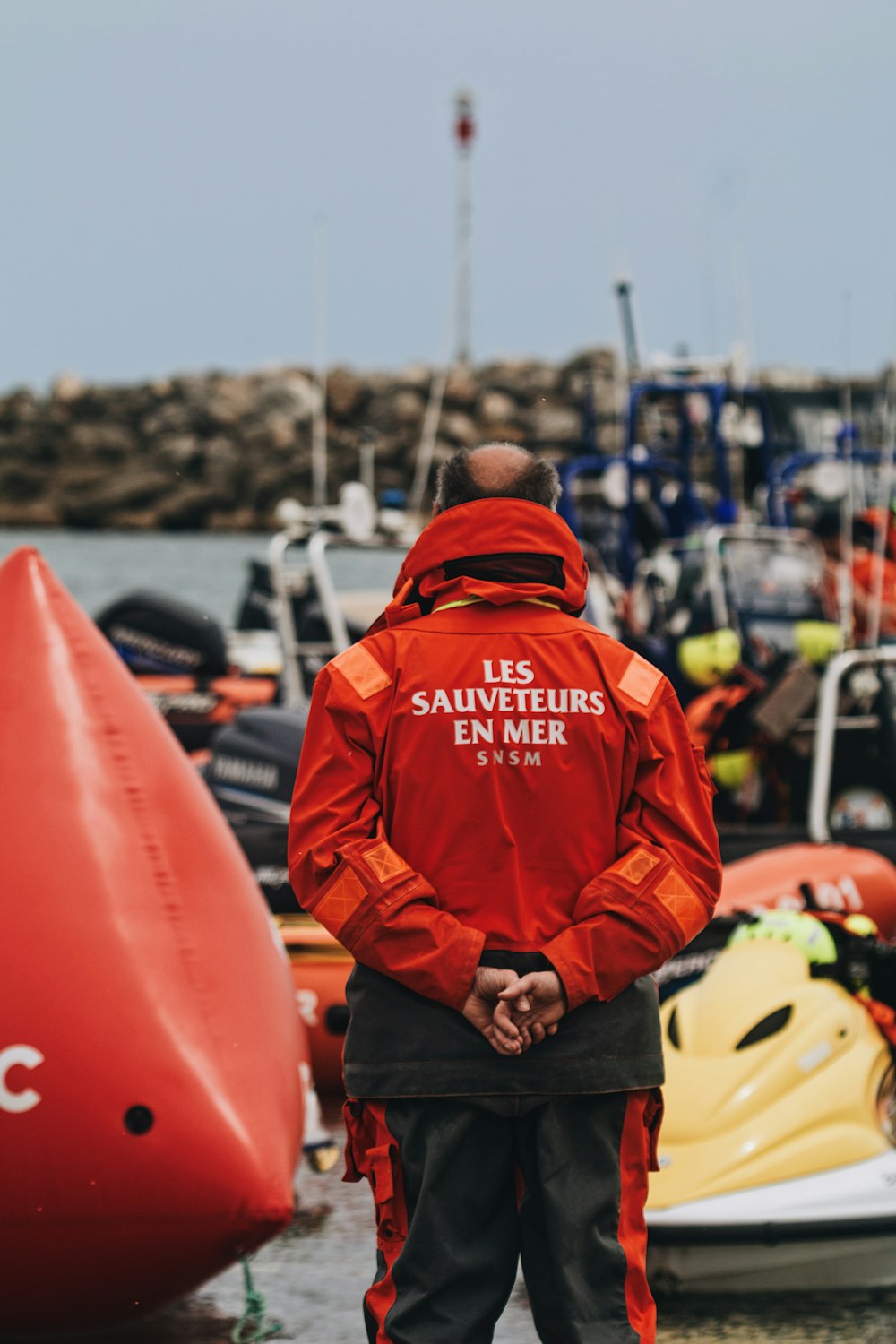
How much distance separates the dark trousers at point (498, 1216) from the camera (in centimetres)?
242

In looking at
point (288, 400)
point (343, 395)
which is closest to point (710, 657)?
point (343, 395)

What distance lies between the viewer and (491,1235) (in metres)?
2.47

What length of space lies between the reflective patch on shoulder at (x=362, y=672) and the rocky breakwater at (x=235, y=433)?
1540 inches

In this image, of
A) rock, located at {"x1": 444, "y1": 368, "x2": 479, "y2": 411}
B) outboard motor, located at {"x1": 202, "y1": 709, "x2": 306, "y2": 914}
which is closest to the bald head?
outboard motor, located at {"x1": 202, "y1": 709, "x2": 306, "y2": 914}

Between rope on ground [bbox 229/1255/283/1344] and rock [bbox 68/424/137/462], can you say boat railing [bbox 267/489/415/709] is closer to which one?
rope on ground [bbox 229/1255/283/1344]

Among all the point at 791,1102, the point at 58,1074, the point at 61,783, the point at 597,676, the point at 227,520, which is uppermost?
the point at 597,676

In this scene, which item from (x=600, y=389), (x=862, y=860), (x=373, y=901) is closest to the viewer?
(x=373, y=901)

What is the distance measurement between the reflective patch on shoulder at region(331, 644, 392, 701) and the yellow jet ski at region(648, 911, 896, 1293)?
1567 mm

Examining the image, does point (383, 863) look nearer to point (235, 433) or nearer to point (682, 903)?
point (682, 903)

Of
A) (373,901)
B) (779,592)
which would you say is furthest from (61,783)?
(779,592)

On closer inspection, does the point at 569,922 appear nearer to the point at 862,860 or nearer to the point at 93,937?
the point at 93,937

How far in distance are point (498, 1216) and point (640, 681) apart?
2.50 feet

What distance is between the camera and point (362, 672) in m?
2.50

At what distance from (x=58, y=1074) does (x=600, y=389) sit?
45986 mm
